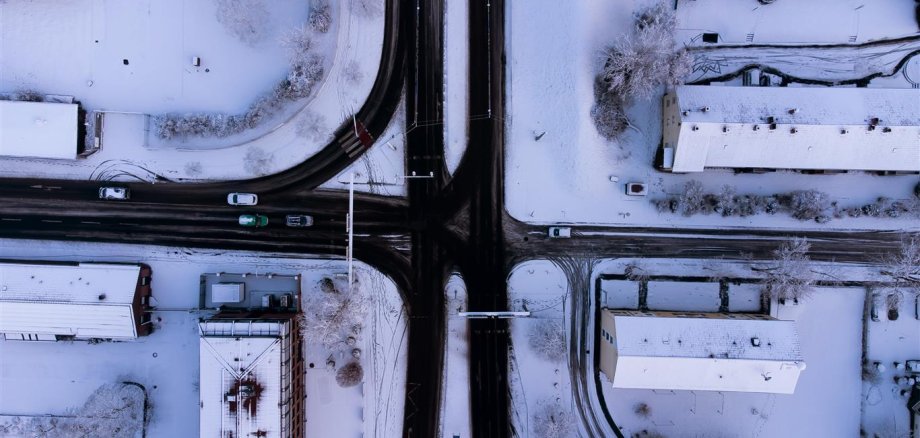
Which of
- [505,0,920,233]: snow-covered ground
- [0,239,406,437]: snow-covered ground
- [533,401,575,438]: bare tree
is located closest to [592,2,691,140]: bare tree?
[505,0,920,233]: snow-covered ground

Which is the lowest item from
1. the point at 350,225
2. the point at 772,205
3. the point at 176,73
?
the point at 350,225

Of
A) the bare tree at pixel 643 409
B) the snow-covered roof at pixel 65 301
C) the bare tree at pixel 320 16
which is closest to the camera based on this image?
the snow-covered roof at pixel 65 301

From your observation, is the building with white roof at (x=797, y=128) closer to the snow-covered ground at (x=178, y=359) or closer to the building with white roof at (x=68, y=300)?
the snow-covered ground at (x=178, y=359)

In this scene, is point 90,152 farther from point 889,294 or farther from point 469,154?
point 889,294

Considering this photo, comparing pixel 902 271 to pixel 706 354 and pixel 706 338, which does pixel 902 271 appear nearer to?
pixel 706 338

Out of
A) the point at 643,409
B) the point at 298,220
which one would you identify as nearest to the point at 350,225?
the point at 298,220

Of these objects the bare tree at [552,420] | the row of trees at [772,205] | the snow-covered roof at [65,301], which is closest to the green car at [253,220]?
the snow-covered roof at [65,301]

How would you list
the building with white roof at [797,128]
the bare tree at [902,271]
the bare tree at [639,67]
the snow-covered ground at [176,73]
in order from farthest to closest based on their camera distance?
the snow-covered ground at [176,73]
the bare tree at [902,271]
the bare tree at [639,67]
the building with white roof at [797,128]
